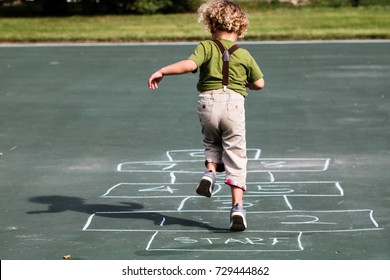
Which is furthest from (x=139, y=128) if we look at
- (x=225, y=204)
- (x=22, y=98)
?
(x=225, y=204)

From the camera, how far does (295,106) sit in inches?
532

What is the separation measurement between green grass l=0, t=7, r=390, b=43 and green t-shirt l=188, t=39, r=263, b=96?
52.4 ft

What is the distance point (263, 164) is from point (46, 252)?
11.8 feet

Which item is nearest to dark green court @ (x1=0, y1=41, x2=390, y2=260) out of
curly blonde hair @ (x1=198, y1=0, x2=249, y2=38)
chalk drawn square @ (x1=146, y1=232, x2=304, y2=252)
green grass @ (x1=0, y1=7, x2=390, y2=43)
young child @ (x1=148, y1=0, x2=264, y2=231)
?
chalk drawn square @ (x1=146, y1=232, x2=304, y2=252)

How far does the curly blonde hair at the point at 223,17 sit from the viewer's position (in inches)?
281

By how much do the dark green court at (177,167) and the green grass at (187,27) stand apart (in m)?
5.61

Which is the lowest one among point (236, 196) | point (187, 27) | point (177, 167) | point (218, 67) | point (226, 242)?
point (187, 27)

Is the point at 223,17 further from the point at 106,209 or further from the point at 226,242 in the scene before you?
the point at 106,209

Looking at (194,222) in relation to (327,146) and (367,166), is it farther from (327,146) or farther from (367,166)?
(327,146)

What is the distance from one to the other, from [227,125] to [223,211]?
926 millimetres

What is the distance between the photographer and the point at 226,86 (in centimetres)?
715

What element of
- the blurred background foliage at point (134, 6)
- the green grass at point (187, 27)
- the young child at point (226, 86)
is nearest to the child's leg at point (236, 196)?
the young child at point (226, 86)

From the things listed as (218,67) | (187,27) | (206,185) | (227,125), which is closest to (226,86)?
(218,67)

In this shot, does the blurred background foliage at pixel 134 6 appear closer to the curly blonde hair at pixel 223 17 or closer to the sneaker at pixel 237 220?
the curly blonde hair at pixel 223 17
